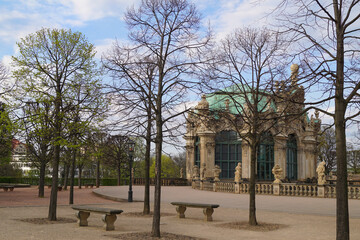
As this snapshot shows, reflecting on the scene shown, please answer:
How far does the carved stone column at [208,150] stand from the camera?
43.1 metres

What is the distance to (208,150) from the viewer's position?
1710 inches

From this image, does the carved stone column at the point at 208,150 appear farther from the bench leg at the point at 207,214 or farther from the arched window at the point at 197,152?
the bench leg at the point at 207,214

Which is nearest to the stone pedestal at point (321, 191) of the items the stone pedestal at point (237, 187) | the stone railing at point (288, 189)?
the stone railing at point (288, 189)

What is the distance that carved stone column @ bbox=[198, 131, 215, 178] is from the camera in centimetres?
4309

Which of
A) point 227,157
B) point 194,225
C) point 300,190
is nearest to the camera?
point 194,225

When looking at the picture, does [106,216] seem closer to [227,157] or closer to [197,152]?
[227,157]

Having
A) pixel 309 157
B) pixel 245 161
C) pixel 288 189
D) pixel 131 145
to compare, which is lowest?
pixel 288 189

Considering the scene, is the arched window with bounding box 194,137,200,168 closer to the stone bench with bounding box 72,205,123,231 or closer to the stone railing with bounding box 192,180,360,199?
the stone railing with bounding box 192,180,360,199

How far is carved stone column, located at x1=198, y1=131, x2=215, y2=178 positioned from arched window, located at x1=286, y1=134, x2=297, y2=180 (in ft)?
26.3

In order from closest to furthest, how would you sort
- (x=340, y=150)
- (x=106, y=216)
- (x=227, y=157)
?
(x=340, y=150), (x=106, y=216), (x=227, y=157)

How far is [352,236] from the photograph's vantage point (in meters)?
12.0

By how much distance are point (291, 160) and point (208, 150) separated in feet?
30.9

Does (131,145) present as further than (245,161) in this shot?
No

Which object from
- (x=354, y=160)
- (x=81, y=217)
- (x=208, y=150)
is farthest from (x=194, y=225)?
(x=354, y=160)
